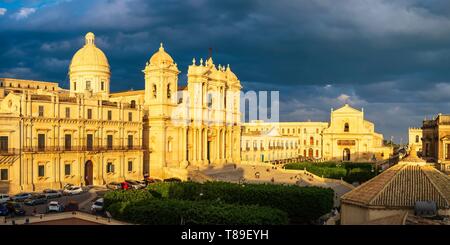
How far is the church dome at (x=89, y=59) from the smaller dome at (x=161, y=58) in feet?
25.5

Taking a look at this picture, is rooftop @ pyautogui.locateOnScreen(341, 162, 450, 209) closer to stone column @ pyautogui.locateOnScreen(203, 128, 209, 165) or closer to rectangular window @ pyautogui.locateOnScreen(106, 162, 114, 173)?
rectangular window @ pyautogui.locateOnScreen(106, 162, 114, 173)

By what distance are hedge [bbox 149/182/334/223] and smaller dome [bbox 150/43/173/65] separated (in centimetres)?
2592

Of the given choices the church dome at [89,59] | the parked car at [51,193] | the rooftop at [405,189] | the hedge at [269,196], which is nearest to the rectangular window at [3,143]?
the parked car at [51,193]

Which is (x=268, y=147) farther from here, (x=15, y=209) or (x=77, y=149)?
(x=15, y=209)

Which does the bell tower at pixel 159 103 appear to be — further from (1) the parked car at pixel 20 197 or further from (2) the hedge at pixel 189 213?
(2) the hedge at pixel 189 213

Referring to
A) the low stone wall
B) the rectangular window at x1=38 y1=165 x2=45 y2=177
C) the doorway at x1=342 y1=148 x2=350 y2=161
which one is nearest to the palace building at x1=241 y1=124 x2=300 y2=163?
the doorway at x1=342 y1=148 x2=350 y2=161

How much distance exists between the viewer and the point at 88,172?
54.1 m

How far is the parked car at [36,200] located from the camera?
40072mm

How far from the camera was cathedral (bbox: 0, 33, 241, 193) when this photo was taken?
153 feet

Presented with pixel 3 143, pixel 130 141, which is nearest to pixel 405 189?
pixel 3 143

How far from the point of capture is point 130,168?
→ 2335 inches

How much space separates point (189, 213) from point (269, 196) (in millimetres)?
11278

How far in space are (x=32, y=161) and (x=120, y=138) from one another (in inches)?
502

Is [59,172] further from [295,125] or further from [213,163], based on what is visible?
[295,125]
